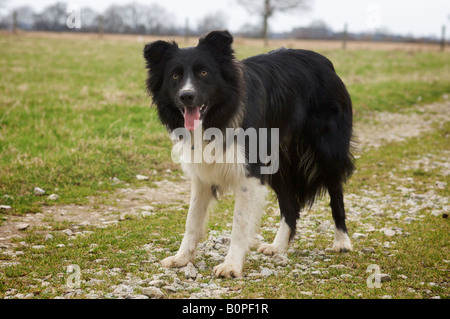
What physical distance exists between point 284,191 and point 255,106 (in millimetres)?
1215

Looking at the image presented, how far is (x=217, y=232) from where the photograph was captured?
547 centimetres

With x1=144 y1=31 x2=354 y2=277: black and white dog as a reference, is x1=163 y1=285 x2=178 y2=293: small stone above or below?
below

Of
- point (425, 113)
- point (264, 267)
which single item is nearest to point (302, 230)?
point (264, 267)

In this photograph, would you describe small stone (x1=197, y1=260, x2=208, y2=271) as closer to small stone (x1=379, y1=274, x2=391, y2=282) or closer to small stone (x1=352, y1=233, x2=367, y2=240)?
small stone (x1=379, y1=274, x2=391, y2=282)

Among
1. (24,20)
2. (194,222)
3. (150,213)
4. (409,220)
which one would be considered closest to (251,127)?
(194,222)

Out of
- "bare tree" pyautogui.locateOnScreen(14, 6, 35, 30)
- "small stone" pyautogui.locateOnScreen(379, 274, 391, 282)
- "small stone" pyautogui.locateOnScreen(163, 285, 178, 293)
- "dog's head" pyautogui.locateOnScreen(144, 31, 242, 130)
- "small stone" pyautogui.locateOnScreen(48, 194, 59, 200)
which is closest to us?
"small stone" pyautogui.locateOnScreen(163, 285, 178, 293)

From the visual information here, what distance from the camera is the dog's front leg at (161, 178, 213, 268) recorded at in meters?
4.52

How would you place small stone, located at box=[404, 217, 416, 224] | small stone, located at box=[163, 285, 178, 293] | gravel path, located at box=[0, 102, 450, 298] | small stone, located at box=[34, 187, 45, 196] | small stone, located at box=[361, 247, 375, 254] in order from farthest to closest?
small stone, located at box=[34, 187, 45, 196] → small stone, located at box=[404, 217, 416, 224] → small stone, located at box=[361, 247, 375, 254] → gravel path, located at box=[0, 102, 450, 298] → small stone, located at box=[163, 285, 178, 293]

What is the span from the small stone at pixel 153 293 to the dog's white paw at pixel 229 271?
65 centimetres

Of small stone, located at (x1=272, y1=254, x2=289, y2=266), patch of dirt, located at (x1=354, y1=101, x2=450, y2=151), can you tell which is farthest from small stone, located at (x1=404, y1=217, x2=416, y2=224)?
patch of dirt, located at (x1=354, y1=101, x2=450, y2=151)

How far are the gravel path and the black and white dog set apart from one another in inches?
9.9

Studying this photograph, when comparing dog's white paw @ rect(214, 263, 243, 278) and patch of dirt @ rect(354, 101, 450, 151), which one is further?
patch of dirt @ rect(354, 101, 450, 151)
